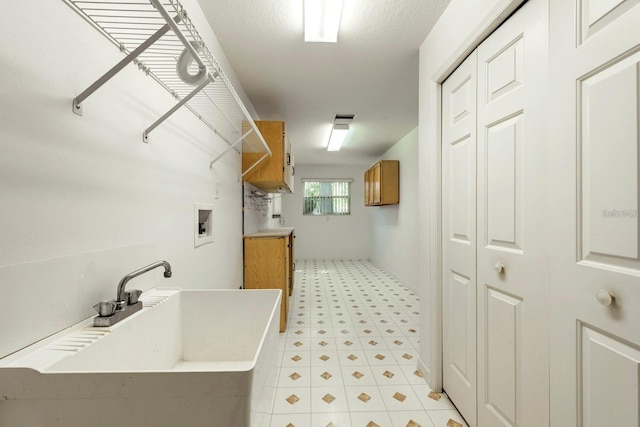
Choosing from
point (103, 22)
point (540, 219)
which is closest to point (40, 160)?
point (103, 22)

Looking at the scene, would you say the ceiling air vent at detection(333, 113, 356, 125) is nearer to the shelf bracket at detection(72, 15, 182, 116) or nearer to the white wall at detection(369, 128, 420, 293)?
the white wall at detection(369, 128, 420, 293)

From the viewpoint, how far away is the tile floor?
1.66 m

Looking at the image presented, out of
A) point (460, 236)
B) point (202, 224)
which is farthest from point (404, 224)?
point (202, 224)

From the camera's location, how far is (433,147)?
1.89 metres

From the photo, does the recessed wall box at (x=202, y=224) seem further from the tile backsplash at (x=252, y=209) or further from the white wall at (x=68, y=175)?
the tile backsplash at (x=252, y=209)

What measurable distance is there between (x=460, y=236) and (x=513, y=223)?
0.44m

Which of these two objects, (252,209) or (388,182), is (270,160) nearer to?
(252,209)

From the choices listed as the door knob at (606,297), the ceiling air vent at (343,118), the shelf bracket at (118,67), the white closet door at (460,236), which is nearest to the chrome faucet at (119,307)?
the shelf bracket at (118,67)

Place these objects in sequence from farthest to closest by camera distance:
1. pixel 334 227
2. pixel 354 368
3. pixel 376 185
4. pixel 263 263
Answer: pixel 334 227, pixel 376 185, pixel 263 263, pixel 354 368

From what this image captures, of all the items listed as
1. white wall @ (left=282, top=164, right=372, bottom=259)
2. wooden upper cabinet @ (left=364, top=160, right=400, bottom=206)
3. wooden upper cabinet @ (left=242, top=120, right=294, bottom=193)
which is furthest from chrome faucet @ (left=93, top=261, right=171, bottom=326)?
white wall @ (left=282, top=164, right=372, bottom=259)

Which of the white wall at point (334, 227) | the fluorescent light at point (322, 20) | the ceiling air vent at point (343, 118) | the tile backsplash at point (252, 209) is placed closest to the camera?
the fluorescent light at point (322, 20)

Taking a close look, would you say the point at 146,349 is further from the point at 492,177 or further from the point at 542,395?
the point at 492,177

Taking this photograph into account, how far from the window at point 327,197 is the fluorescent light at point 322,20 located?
216 inches

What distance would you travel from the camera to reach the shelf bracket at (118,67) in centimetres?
75
